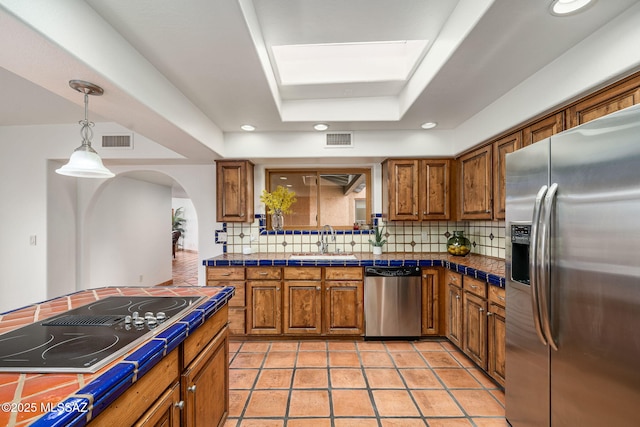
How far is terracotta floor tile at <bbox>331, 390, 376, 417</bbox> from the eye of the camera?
6.57 ft

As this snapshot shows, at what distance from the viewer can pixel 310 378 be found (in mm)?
2445

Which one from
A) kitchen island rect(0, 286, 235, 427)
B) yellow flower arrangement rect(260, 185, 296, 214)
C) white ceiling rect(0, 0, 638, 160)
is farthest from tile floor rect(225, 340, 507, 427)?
white ceiling rect(0, 0, 638, 160)

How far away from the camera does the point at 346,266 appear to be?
10.4 ft

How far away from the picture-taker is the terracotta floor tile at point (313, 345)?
3.00 m

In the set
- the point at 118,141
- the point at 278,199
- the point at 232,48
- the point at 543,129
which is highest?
the point at 232,48

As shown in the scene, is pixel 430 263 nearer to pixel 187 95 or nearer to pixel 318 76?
pixel 318 76

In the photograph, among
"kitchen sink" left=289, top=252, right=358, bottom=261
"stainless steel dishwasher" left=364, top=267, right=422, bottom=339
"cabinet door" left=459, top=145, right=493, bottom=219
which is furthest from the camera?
"kitchen sink" left=289, top=252, right=358, bottom=261

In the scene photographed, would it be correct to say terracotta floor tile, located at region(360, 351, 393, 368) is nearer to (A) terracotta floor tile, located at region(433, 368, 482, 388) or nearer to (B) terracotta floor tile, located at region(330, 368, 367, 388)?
(B) terracotta floor tile, located at region(330, 368, 367, 388)

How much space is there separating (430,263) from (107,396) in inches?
115

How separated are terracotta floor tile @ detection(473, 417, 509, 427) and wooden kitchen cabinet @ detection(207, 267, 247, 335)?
2260mm

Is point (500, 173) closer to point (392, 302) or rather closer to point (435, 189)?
point (435, 189)

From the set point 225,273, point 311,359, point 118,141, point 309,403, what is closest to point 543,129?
point 309,403

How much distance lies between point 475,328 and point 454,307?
0.41 meters

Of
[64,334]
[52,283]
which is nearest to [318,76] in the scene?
[64,334]
